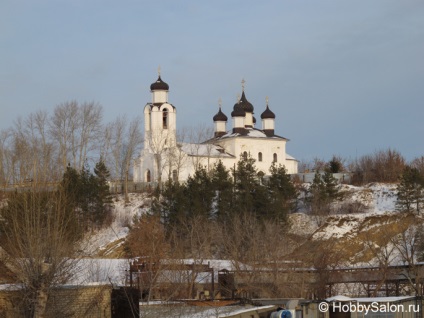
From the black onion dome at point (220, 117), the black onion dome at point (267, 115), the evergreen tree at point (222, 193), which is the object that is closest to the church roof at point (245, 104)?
the black onion dome at point (267, 115)

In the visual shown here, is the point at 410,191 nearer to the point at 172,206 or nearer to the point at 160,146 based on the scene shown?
the point at 172,206

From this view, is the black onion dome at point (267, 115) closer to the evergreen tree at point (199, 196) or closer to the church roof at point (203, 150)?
the church roof at point (203, 150)

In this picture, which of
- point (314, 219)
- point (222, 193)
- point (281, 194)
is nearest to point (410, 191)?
point (314, 219)

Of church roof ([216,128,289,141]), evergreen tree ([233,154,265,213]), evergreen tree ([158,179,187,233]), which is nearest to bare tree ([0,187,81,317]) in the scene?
evergreen tree ([158,179,187,233])

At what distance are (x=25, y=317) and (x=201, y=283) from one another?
9.54 m

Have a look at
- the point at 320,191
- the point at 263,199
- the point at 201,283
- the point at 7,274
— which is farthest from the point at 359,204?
→ the point at 7,274

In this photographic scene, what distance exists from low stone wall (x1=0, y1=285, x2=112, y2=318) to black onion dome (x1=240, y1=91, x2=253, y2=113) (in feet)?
135

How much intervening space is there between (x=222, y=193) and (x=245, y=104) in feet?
60.4

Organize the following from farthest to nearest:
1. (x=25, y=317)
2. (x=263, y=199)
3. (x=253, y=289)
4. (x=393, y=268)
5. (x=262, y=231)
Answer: (x=263, y=199) < (x=262, y=231) < (x=393, y=268) < (x=253, y=289) < (x=25, y=317)

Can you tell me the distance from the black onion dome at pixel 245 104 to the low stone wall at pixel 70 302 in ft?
135

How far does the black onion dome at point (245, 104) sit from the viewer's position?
67062 millimetres

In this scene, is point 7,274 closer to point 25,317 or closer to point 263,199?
point 25,317

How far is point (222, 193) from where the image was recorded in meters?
49.8

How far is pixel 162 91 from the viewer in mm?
63219
